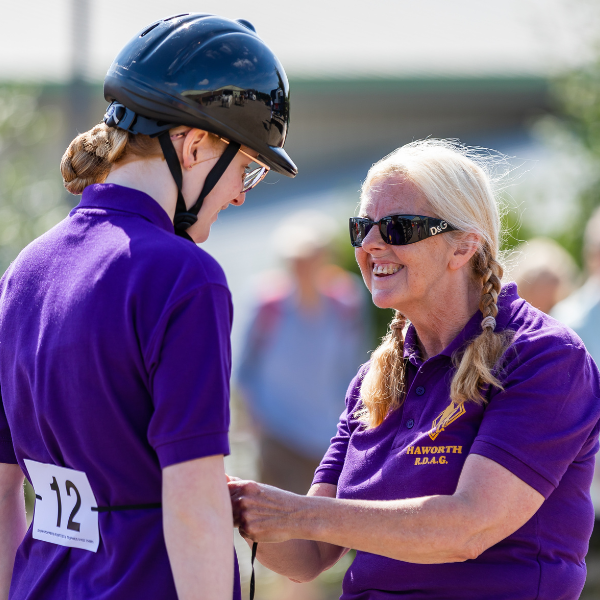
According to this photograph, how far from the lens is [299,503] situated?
7.79 feet

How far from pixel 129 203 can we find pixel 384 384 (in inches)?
45.0

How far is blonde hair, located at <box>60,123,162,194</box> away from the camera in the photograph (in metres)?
2.11

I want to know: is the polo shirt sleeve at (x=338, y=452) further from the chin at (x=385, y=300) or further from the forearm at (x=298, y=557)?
the chin at (x=385, y=300)

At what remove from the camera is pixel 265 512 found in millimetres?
2346

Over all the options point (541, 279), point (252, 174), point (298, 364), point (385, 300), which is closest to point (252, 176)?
point (252, 174)

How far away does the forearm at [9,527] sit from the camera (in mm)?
2254

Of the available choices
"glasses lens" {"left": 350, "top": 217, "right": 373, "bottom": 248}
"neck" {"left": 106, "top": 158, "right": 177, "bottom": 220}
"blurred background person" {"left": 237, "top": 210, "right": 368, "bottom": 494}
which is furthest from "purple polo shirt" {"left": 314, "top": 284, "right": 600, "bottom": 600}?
"blurred background person" {"left": 237, "top": 210, "right": 368, "bottom": 494}

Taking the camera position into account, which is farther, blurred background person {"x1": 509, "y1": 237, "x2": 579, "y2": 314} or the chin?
blurred background person {"x1": 509, "y1": 237, "x2": 579, "y2": 314}

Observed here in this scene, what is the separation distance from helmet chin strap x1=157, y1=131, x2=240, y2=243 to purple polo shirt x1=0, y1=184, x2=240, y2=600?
8 cm

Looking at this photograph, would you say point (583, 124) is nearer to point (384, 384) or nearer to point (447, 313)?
point (447, 313)

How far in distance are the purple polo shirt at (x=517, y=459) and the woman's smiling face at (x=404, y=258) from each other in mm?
212

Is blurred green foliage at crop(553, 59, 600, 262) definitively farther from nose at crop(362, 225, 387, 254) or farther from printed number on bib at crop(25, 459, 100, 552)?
printed number on bib at crop(25, 459, 100, 552)

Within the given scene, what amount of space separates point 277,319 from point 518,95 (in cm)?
1480

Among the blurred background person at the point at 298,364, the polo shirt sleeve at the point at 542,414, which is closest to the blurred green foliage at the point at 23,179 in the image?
the blurred background person at the point at 298,364
